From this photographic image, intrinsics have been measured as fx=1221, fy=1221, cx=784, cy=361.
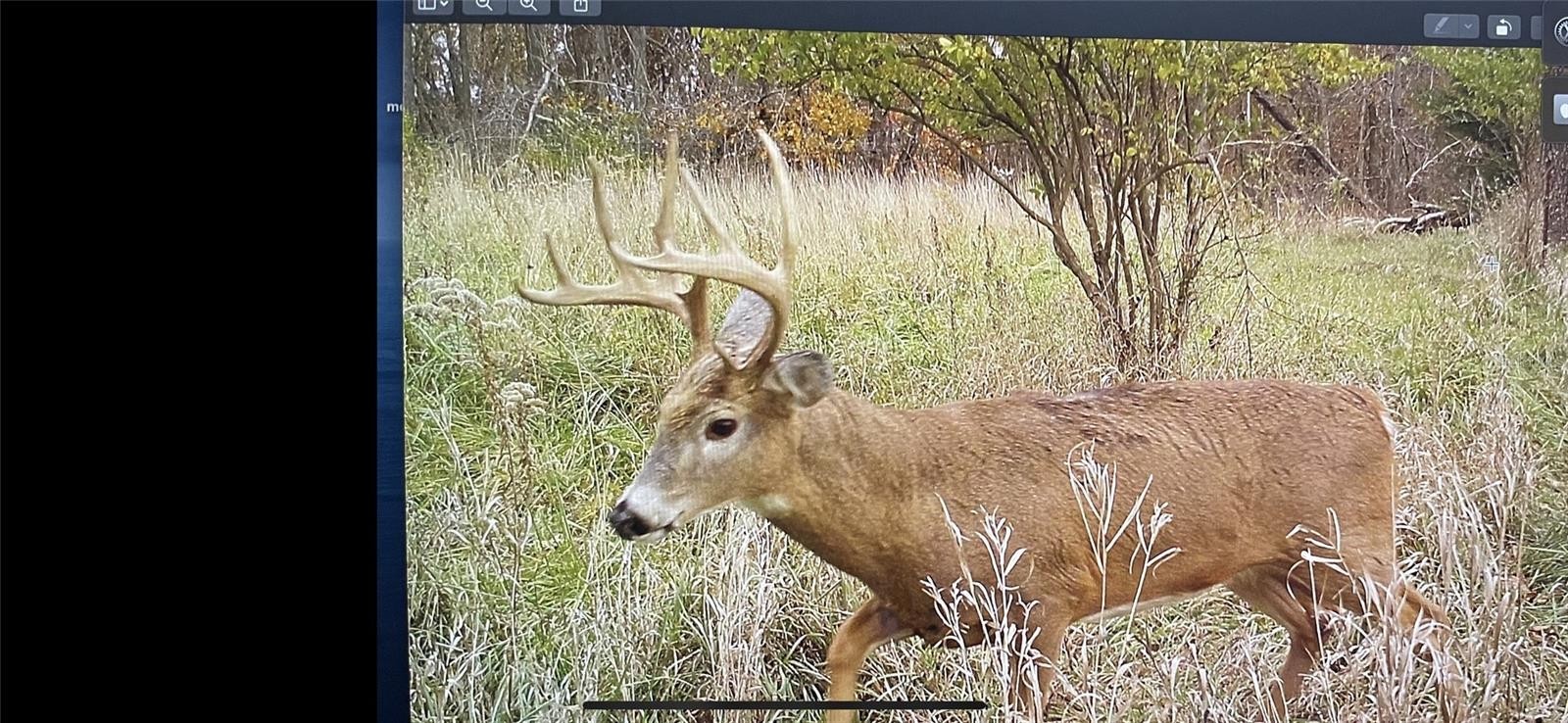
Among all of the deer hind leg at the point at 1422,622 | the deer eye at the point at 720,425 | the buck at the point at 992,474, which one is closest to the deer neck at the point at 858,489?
the buck at the point at 992,474

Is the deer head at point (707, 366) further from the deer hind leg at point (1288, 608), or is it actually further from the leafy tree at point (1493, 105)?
the leafy tree at point (1493, 105)

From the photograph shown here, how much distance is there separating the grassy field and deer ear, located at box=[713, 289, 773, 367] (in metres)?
0.03

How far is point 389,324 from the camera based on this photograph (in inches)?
77.8

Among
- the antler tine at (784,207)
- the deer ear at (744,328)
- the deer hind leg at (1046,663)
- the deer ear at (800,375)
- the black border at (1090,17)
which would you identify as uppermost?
the black border at (1090,17)

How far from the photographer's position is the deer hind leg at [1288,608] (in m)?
2.13

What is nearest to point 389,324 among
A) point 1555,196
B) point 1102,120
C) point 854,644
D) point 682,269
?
point 682,269

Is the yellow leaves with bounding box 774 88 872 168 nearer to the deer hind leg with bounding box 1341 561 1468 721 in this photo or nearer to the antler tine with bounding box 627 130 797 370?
the antler tine with bounding box 627 130 797 370

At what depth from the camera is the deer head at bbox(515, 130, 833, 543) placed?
2.00 meters

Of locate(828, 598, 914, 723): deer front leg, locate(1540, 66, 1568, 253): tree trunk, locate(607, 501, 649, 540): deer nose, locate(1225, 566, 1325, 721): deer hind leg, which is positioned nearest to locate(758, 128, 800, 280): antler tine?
locate(607, 501, 649, 540): deer nose

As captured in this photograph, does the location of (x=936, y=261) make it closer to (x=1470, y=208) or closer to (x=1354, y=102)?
(x=1354, y=102)

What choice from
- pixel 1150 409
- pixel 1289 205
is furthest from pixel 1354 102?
pixel 1150 409

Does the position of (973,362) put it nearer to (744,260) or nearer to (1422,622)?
(744,260)

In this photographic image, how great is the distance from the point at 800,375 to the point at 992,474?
375 millimetres

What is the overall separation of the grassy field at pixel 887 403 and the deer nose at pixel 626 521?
19mm
